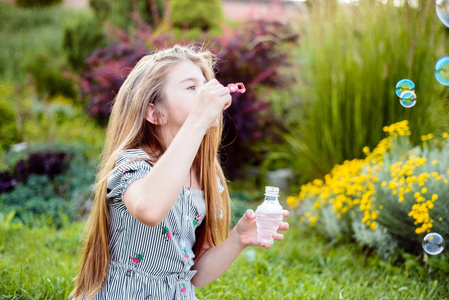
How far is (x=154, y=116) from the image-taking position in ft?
6.17

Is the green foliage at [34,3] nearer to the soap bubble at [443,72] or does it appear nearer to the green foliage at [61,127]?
the green foliage at [61,127]

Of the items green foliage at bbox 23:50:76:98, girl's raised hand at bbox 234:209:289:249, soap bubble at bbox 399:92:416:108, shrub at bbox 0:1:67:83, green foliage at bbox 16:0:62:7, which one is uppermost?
girl's raised hand at bbox 234:209:289:249

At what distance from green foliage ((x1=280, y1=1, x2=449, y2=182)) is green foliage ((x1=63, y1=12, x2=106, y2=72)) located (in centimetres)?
595

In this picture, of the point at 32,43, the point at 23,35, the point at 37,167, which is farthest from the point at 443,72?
the point at 23,35

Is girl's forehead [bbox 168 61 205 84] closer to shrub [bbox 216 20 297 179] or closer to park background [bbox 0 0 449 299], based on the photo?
park background [bbox 0 0 449 299]

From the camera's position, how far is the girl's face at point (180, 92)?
1.84 m

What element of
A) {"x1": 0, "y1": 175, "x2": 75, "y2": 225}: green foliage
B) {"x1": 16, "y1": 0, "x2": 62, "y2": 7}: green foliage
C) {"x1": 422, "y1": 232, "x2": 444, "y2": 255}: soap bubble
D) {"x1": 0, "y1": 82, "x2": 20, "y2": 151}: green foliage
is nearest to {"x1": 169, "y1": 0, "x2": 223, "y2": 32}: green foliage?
{"x1": 0, "y1": 82, "x2": 20, "y2": 151}: green foliage

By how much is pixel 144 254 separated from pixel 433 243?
68.7 inches

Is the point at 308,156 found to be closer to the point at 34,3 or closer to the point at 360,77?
the point at 360,77

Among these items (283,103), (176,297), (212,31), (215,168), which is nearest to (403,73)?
(283,103)

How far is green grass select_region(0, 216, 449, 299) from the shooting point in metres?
2.69

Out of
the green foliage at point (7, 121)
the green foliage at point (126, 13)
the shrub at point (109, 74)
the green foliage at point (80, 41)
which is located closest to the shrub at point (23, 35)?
the green foliage at point (80, 41)

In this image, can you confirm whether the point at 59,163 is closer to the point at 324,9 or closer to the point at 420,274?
the point at 324,9

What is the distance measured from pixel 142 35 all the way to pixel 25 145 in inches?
73.7
